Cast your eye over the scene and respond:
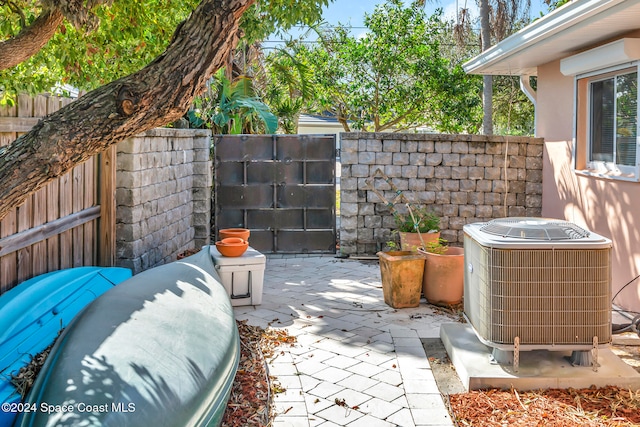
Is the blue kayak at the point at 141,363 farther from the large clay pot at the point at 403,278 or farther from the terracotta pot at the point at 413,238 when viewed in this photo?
the terracotta pot at the point at 413,238

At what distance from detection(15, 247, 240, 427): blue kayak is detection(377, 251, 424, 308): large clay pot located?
2.06 meters

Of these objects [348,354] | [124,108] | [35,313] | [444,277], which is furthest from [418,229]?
[124,108]

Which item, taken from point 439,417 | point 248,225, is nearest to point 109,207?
point 248,225

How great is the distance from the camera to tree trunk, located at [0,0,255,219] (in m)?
2.59

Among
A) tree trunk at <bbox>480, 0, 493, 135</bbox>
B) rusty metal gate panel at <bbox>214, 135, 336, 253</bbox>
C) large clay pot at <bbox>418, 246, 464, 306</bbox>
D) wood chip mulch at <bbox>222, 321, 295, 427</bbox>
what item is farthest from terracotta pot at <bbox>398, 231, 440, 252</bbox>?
tree trunk at <bbox>480, 0, 493, 135</bbox>

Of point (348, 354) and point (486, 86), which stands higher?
point (486, 86)

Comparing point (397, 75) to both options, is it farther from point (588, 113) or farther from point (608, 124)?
point (608, 124)

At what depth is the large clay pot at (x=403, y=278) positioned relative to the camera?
607 centimetres

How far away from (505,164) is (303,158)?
9.18ft

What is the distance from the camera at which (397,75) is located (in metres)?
13.4

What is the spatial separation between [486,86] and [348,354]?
9.14 meters

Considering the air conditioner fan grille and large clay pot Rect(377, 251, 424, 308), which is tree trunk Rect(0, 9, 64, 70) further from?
large clay pot Rect(377, 251, 424, 308)

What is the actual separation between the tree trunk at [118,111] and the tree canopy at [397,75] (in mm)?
9924

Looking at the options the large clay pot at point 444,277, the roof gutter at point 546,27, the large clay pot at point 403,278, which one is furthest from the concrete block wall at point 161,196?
the roof gutter at point 546,27
